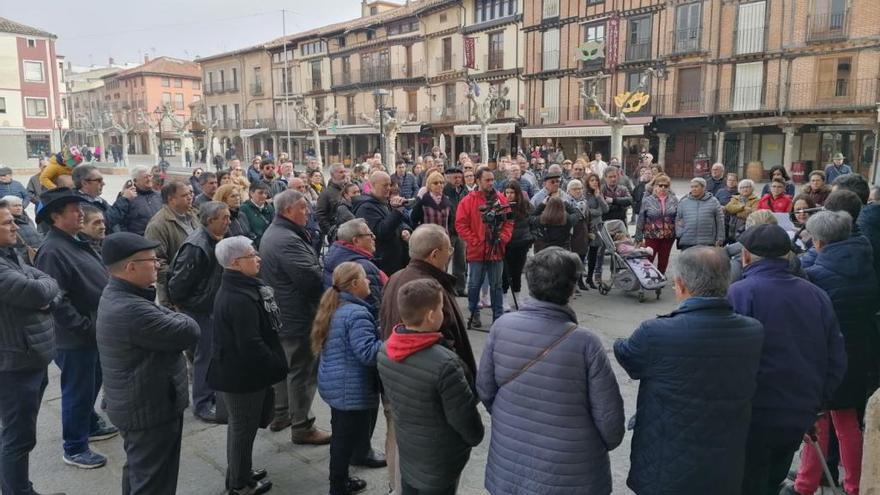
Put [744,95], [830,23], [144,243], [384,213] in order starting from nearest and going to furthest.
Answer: [144,243] < [384,213] < [830,23] < [744,95]

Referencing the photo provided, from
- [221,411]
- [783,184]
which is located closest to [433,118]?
[783,184]

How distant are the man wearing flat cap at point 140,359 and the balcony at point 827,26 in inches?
1066

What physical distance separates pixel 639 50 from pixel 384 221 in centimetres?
2609

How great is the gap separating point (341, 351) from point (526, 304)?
4.01 feet

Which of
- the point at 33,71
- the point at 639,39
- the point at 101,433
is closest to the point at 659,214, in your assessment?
the point at 101,433

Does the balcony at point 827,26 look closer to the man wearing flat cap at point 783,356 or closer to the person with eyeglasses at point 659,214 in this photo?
the person with eyeglasses at point 659,214

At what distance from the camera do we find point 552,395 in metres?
2.28

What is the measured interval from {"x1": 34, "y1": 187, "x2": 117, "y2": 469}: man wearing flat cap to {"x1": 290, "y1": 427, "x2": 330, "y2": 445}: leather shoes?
3.95ft

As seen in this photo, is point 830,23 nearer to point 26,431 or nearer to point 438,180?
point 438,180

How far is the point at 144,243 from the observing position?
114 inches

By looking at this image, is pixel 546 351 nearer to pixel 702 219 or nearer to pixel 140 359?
pixel 140 359

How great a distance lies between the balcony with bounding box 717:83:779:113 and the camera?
24.9 m

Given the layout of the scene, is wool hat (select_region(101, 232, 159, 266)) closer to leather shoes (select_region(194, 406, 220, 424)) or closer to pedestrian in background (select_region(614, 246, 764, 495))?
leather shoes (select_region(194, 406, 220, 424))

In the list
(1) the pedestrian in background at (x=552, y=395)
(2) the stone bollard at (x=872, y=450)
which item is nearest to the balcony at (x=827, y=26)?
(2) the stone bollard at (x=872, y=450)
